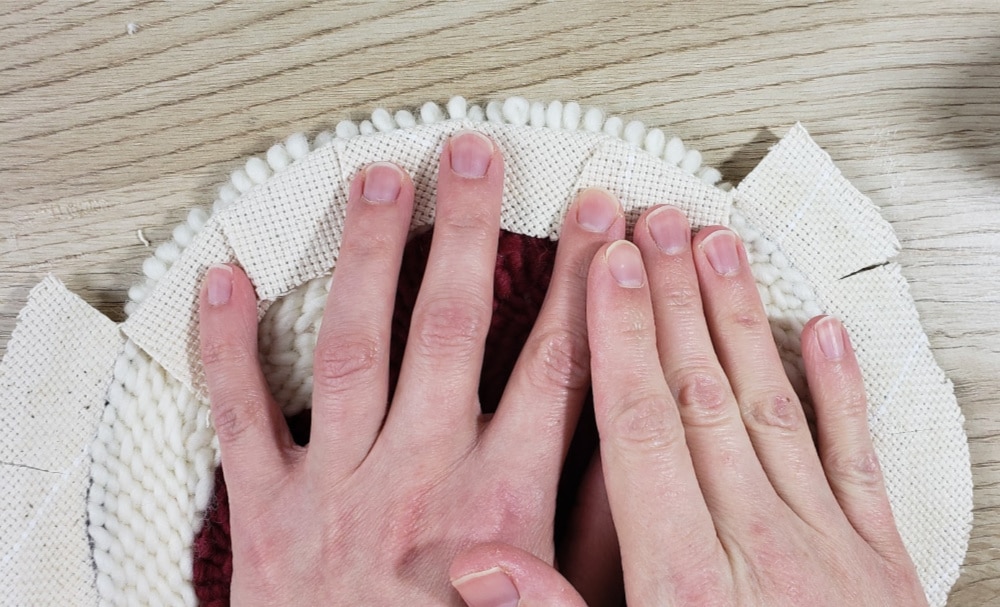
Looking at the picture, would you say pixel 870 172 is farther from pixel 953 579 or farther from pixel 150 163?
pixel 150 163

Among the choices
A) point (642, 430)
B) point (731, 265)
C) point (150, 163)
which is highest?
point (150, 163)

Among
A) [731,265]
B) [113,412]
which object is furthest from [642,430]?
[113,412]

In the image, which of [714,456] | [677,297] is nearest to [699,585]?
[714,456]

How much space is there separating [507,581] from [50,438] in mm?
351

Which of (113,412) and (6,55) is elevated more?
(6,55)

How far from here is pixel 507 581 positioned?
504 millimetres

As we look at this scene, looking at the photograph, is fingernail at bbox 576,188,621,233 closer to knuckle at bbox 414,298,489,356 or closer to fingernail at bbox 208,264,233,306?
knuckle at bbox 414,298,489,356

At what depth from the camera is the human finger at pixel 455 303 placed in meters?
0.56

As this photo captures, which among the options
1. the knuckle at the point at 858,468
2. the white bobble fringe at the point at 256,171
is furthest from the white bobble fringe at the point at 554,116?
the knuckle at the point at 858,468

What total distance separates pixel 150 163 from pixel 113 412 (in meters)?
0.19

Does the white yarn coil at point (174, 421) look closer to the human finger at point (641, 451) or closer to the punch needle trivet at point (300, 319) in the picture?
the punch needle trivet at point (300, 319)

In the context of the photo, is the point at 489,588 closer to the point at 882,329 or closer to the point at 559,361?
the point at 559,361

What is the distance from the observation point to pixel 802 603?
540 millimetres

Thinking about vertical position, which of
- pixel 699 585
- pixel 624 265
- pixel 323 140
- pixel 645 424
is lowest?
pixel 699 585
